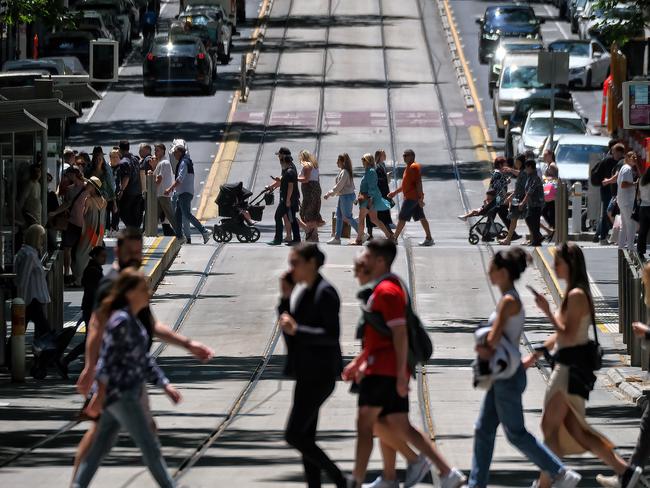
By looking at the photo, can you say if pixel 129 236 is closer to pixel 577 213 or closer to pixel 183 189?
pixel 183 189

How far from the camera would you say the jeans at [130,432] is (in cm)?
1130

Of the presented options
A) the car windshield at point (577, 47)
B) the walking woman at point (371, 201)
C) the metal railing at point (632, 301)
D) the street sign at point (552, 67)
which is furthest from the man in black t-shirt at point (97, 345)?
the car windshield at point (577, 47)

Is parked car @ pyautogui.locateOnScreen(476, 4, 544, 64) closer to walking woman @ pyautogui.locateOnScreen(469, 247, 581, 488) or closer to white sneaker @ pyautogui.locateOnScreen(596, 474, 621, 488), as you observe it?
white sneaker @ pyautogui.locateOnScreen(596, 474, 621, 488)

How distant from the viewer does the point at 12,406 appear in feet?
58.1

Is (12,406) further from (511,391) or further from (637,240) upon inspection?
(637,240)

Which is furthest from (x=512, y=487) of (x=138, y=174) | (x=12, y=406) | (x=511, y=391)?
(x=138, y=174)

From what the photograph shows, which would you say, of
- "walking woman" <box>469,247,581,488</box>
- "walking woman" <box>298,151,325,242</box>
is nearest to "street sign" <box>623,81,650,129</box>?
"walking woman" <box>298,151,325,242</box>

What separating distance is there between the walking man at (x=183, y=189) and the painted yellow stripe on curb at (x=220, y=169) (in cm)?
616

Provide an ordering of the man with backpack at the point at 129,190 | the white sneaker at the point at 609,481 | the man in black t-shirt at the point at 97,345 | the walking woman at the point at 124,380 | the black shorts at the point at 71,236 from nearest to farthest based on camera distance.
Result: the walking woman at the point at 124,380 → the man in black t-shirt at the point at 97,345 → the white sneaker at the point at 609,481 → the black shorts at the point at 71,236 → the man with backpack at the point at 129,190

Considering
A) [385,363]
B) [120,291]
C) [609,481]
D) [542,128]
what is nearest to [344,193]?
[542,128]

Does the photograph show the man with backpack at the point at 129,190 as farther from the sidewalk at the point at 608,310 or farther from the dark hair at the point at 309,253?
the dark hair at the point at 309,253

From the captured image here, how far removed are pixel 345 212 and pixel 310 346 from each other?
1929cm

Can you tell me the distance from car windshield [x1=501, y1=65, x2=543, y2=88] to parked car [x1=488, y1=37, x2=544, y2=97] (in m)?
2.14

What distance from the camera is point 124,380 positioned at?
11305 millimetres
